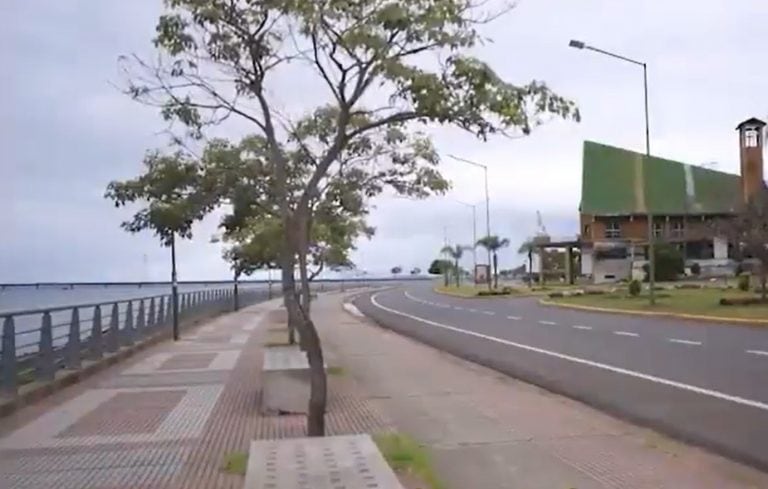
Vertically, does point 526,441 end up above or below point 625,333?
below

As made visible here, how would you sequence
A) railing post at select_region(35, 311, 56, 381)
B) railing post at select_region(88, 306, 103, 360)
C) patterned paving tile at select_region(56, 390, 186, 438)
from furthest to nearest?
1. railing post at select_region(88, 306, 103, 360)
2. railing post at select_region(35, 311, 56, 381)
3. patterned paving tile at select_region(56, 390, 186, 438)

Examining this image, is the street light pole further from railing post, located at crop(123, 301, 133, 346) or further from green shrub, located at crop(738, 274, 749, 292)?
green shrub, located at crop(738, 274, 749, 292)

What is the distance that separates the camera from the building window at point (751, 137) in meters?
85.2

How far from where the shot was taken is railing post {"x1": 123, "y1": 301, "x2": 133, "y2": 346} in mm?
22375

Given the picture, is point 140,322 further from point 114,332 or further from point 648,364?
point 648,364

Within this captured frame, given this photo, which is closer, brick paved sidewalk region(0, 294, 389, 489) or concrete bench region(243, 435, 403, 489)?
concrete bench region(243, 435, 403, 489)

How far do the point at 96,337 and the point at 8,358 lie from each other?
620cm

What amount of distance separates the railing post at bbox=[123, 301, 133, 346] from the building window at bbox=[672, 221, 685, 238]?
268 ft

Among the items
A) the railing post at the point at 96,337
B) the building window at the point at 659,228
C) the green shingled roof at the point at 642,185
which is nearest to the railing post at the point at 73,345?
the railing post at the point at 96,337

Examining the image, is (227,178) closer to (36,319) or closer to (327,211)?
(36,319)

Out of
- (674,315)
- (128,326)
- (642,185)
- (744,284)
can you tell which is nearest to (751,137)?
(642,185)

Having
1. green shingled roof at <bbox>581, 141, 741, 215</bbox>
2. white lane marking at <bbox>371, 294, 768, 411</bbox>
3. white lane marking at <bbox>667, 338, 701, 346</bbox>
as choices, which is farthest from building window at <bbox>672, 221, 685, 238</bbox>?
white lane marking at <bbox>667, 338, 701, 346</bbox>

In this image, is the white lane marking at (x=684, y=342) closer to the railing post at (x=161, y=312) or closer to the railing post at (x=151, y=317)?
the railing post at (x=151, y=317)

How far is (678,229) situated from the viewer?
101 m
